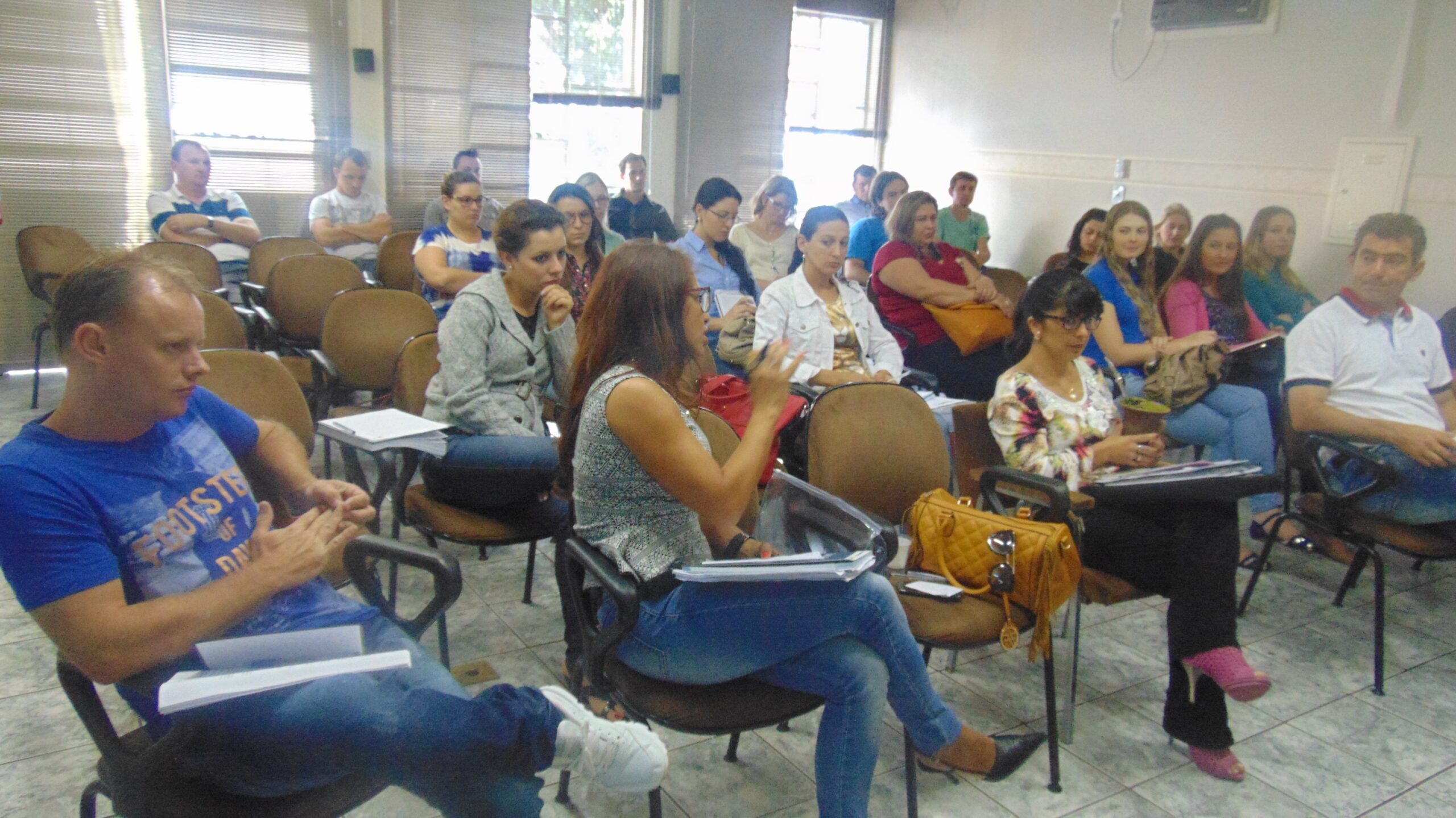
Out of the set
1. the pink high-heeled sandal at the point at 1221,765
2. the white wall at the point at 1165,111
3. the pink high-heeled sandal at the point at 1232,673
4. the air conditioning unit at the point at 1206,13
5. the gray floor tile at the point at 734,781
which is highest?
the air conditioning unit at the point at 1206,13

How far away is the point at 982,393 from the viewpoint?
14.0 ft

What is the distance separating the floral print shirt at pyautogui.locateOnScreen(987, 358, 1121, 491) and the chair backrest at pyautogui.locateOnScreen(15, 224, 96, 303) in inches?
198

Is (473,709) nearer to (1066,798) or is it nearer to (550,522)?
(550,522)

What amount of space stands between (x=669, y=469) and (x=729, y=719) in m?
0.45

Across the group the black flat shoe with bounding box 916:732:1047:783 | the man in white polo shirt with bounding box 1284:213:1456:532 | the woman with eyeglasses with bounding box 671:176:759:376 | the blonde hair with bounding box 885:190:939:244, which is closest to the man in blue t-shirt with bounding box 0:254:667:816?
the black flat shoe with bounding box 916:732:1047:783

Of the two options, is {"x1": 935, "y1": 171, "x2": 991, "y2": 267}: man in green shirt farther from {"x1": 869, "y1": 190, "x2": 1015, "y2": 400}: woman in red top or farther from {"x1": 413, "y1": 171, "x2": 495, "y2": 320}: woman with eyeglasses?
{"x1": 413, "y1": 171, "x2": 495, "y2": 320}: woman with eyeglasses

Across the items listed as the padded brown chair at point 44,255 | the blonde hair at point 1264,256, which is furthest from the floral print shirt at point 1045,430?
the padded brown chair at point 44,255

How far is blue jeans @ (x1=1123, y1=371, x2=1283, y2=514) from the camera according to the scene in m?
3.69

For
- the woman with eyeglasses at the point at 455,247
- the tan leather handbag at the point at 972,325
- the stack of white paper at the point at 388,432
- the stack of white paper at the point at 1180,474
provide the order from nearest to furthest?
the stack of white paper at the point at 388,432, the stack of white paper at the point at 1180,474, the woman with eyeglasses at the point at 455,247, the tan leather handbag at the point at 972,325

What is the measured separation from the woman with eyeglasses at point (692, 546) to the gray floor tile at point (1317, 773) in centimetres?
99

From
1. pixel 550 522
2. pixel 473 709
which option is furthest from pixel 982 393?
pixel 473 709

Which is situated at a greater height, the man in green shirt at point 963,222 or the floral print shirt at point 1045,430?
the man in green shirt at point 963,222

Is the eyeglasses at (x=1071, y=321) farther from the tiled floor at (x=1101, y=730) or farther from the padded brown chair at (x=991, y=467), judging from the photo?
the tiled floor at (x=1101, y=730)

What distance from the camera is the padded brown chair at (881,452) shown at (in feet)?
7.72
